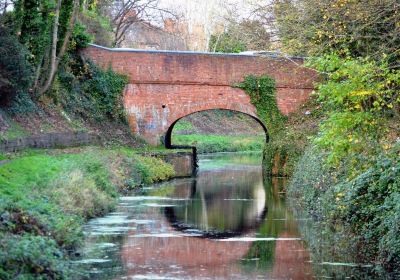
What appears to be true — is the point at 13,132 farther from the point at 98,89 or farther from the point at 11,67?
the point at 98,89

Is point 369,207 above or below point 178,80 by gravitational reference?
below

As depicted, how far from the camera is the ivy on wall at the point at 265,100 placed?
38812 millimetres

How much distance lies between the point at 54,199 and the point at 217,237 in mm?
3879

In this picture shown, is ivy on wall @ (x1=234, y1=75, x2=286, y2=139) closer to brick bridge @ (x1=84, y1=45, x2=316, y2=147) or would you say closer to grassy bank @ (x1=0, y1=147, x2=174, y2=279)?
brick bridge @ (x1=84, y1=45, x2=316, y2=147)

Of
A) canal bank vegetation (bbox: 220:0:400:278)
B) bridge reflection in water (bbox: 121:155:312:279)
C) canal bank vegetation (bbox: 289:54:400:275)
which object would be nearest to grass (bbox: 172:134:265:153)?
bridge reflection in water (bbox: 121:155:312:279)

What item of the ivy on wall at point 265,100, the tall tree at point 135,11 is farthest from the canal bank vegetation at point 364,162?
the tall tree at point 135,11

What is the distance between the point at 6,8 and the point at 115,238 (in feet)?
52.5

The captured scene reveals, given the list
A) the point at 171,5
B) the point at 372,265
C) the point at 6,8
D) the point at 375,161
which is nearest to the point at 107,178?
the point at 6,8

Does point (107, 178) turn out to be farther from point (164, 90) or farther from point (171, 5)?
point (171, 5)

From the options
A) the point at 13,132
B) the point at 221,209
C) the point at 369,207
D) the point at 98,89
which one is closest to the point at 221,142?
the point at 98,89

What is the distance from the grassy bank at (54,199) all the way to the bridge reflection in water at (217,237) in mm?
1192

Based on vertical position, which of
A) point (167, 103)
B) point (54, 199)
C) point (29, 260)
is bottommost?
point (29, 260)

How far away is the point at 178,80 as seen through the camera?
3838cm

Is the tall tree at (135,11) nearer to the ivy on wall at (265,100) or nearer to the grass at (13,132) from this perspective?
the ivy on wall at (265,100)
